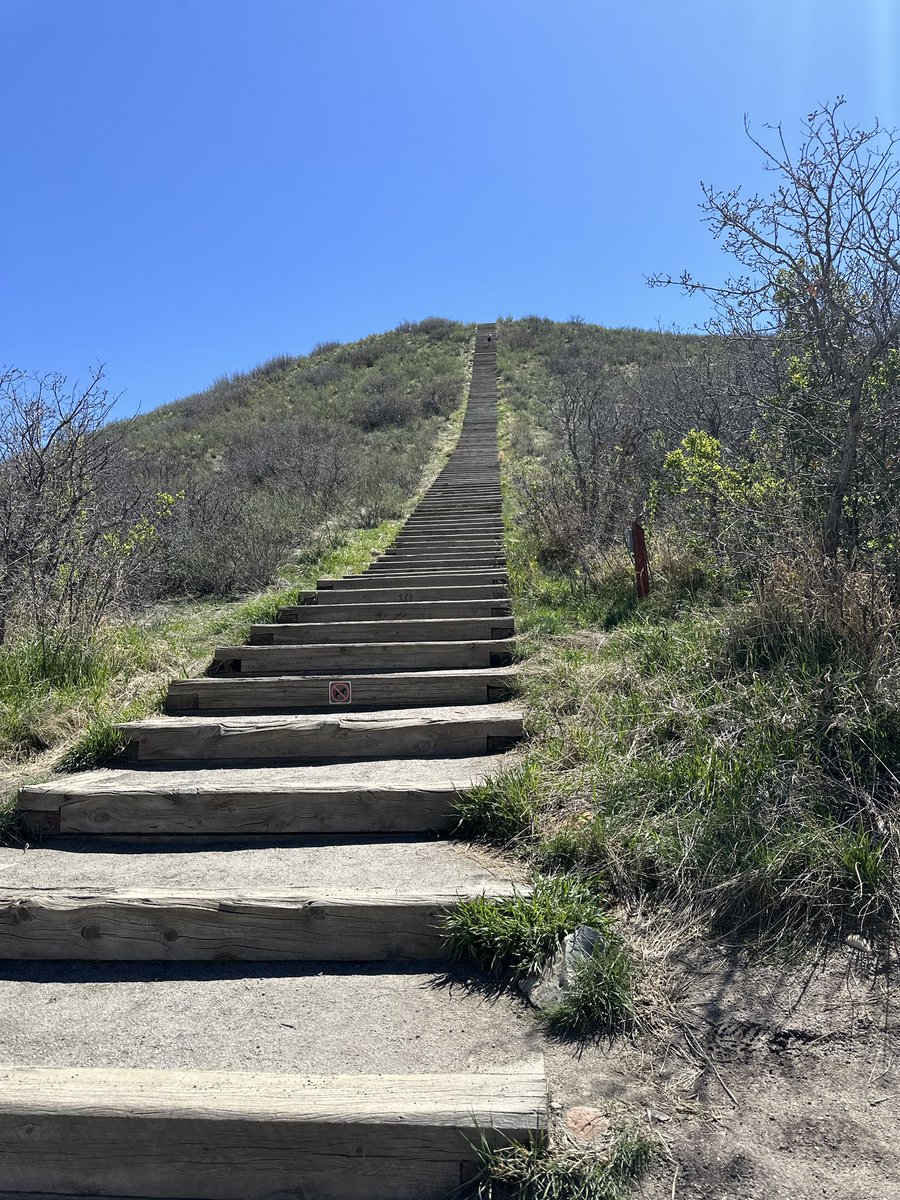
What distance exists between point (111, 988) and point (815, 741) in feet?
9.58

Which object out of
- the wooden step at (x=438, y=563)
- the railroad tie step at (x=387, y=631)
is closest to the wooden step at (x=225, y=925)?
the railroad tie step at (x=387, y=631)

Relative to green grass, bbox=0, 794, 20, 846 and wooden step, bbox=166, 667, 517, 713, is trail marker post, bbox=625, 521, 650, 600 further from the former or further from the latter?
green grass, bbox=0, 794, 20, 846

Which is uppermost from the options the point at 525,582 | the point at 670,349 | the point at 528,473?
the point at 670,349

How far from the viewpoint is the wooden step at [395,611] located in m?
7.10

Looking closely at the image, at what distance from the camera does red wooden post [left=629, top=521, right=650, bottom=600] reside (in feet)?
20.7

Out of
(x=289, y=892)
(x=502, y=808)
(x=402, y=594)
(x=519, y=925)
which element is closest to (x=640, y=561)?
(x=402, y=594)

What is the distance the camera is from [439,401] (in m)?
27.8

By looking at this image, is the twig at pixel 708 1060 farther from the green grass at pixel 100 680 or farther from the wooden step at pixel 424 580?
the wooden step at pixel 424 580

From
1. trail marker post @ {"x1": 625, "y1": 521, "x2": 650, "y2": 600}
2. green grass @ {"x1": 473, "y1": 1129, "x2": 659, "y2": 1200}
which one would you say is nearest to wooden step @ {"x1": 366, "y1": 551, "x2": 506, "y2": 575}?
trail marker post @ {"x1": 625, "y1": 521, "x2": 650, "y2": 600}

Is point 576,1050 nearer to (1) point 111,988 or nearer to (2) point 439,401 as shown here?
(1) point 111,988

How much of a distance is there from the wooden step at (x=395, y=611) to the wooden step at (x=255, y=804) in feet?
9.51

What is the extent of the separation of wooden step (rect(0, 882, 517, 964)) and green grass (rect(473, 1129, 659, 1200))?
3.02 ft

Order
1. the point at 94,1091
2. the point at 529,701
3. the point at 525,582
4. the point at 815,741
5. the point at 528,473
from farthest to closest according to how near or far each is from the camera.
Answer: the point at 528,473 → the point at 525,582 → the point at 529,701 → the point at 815,741 → the point at 94,1091

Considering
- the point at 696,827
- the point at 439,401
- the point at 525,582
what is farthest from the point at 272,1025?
the point at 439,401
